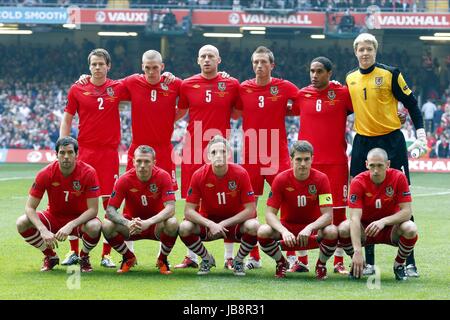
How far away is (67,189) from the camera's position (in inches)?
375

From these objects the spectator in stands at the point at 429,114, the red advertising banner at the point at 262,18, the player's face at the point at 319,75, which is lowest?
the player's face at the point at 319,75

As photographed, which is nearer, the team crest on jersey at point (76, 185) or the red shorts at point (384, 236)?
the red shorts at point (384, 236)

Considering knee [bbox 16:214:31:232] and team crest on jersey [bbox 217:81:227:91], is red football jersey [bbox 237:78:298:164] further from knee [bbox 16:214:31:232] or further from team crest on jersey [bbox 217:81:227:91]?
knee [bbox 16:214:31:232]

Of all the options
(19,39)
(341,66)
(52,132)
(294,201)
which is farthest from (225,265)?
(19,39)

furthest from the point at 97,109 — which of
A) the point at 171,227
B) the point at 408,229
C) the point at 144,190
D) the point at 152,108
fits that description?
the point at 408,229

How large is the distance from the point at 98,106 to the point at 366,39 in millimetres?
2770

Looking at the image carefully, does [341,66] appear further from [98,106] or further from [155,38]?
[98,106]

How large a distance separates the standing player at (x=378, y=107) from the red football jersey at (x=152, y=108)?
1893 mm

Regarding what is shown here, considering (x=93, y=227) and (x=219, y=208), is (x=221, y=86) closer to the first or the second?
(x=219, y=208)

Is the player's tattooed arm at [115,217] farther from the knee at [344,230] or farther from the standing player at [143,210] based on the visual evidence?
the knee at [344,230]

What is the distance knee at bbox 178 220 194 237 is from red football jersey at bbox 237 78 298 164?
4.22 ft

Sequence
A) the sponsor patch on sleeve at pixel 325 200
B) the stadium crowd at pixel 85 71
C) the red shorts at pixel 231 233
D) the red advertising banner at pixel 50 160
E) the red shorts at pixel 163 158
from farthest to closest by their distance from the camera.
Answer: the stadium crowd at pixel 85 71
the red advertising banner at pixel 50 160
the red shorts at pixel 163 158
the red shorts at pixel 231 233
the sponsor patch on sleeve at pixel 325 200

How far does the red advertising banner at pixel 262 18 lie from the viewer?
33.1m

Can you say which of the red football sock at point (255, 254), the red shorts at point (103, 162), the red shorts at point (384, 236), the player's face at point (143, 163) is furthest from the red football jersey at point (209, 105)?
the red shorts at point (384, 236)
